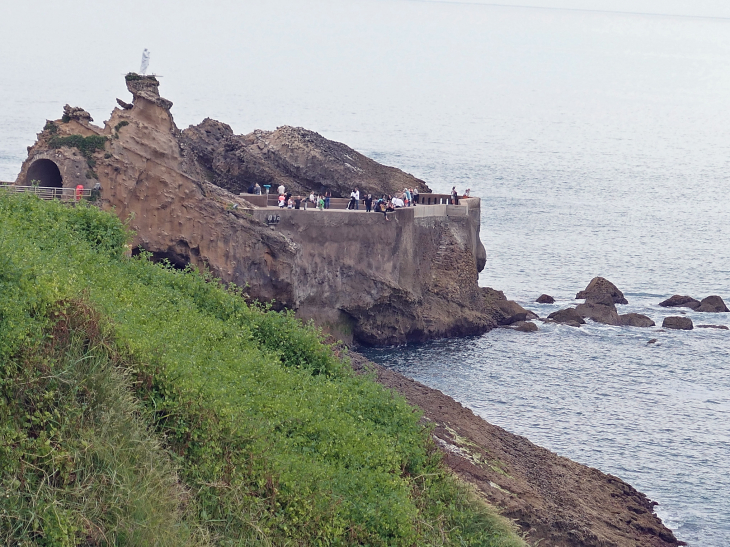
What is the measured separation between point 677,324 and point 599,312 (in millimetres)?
4553

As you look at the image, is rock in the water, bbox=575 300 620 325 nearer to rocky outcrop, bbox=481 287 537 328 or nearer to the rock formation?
the rock formation

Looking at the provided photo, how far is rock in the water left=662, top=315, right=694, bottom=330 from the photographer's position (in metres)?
63.5

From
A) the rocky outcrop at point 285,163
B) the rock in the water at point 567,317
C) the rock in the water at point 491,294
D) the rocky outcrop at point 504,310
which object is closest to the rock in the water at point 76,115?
the rocky outcrop at point 285,163

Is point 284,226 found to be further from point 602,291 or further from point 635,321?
point 602,291

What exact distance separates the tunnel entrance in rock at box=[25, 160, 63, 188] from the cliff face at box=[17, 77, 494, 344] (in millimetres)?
90

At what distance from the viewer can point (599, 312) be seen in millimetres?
64812

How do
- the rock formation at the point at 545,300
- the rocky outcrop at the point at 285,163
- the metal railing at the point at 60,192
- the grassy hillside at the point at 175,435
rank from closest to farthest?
the grassy hillside at the point at 175,435
the metal railing at the point at 60,192
the rocky outcrop at the point at 285,163
the rock formation at the point at 545,300

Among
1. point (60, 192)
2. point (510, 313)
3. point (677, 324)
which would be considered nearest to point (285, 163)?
point (510, 313)

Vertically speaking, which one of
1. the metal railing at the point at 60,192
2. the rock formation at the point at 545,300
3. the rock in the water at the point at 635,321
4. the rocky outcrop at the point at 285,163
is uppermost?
the rocky outcrop at the point at 285,163

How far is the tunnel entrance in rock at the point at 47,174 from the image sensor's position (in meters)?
45.9

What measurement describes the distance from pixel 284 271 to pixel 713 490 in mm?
21121

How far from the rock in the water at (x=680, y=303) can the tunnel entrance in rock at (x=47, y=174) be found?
131 ft

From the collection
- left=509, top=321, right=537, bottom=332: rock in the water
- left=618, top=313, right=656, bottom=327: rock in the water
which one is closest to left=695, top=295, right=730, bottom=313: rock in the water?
left=618, top=313, right=656, bottom=327: rock in the water

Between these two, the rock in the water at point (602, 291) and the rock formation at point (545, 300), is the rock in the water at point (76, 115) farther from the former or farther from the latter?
the rock in the water at point (602, 291)
